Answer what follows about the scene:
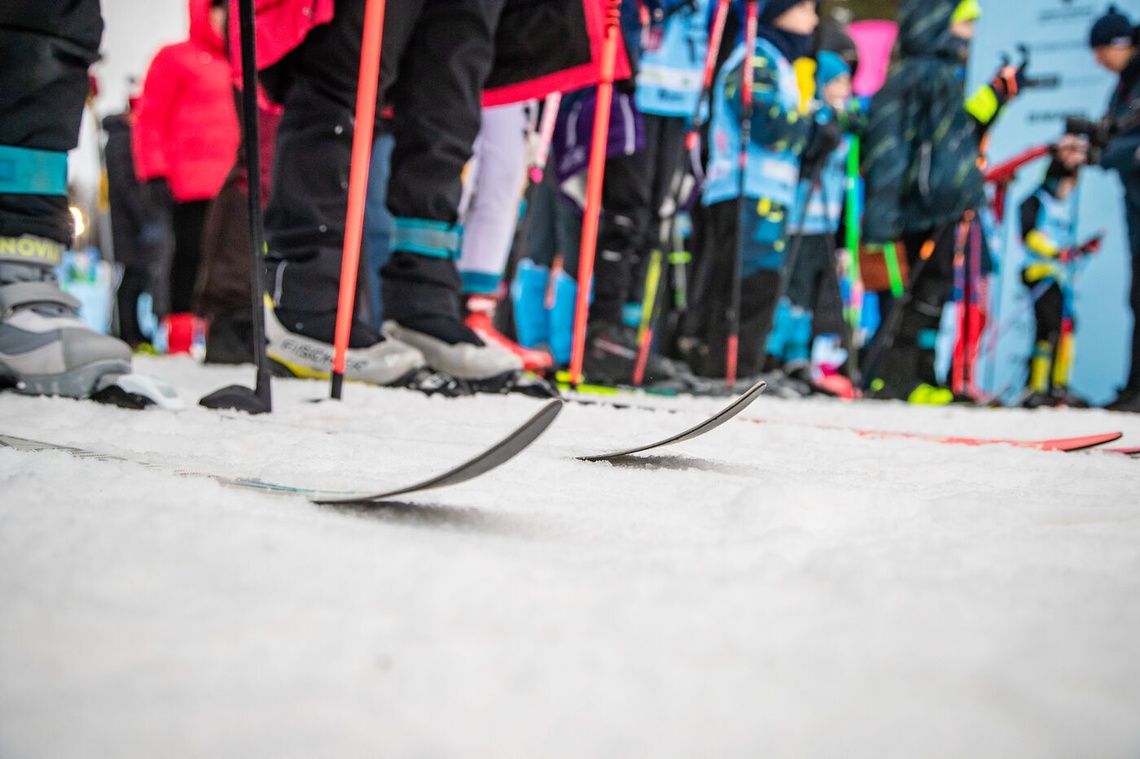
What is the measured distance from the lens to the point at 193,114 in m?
2.73

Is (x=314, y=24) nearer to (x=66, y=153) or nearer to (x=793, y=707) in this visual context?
(x=66, y=153)

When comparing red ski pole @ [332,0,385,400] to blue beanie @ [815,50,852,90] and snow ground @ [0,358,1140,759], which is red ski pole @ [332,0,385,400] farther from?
blue beanie @ [815,50,852,90]

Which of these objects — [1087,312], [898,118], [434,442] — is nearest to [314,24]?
[434,442]

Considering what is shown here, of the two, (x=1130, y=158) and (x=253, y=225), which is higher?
(x=1130, y=158)

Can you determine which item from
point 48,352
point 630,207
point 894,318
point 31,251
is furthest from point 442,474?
point 894,318

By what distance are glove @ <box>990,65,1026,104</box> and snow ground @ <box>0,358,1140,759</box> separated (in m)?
3.59

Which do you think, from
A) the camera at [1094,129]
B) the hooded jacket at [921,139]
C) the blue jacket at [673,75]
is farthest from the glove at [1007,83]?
the blue jacket at [673,75]

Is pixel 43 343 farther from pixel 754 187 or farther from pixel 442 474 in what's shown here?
pixel 754 187

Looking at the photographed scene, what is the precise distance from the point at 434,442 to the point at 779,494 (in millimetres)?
417

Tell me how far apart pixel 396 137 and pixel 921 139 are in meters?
2.73

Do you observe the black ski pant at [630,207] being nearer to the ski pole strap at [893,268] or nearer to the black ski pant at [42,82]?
the ski pole strap at [893,268]

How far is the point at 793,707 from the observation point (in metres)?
0.24

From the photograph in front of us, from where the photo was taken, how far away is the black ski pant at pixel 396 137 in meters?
1.32

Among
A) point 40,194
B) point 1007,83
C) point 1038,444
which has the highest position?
point 1007,83
